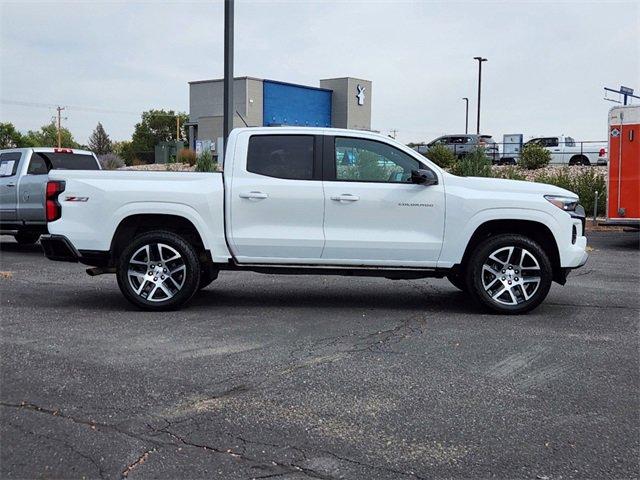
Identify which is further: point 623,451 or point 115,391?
point 115,391

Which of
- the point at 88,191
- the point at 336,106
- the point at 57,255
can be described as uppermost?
the point at 336,106

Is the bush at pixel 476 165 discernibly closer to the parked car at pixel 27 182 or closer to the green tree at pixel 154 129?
the parked car at pixel 27 182

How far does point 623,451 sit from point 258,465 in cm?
206

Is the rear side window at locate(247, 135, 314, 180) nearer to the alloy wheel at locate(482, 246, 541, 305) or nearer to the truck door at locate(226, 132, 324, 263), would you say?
the truck door at locate(226, 132, 324, 263)

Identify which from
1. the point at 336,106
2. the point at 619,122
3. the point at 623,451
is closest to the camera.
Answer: the point at 623,451

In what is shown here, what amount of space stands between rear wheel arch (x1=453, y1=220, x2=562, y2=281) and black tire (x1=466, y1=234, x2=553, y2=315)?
0.13 metres

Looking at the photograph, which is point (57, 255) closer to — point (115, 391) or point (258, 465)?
point (115, 391)

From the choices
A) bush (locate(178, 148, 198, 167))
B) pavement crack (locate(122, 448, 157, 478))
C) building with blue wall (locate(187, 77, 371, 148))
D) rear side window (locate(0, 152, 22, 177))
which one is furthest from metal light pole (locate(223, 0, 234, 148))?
building with blue wall (locate(187, 77, 371, 148))

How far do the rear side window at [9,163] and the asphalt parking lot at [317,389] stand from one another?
5.98m

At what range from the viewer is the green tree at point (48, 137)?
12392 cm

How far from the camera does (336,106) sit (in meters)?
51.8

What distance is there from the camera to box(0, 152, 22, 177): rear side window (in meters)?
13.7

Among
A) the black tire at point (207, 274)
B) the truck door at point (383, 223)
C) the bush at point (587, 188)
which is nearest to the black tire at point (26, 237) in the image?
the black tire at point (207, 274)

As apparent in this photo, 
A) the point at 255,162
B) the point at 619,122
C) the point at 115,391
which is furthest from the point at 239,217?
the point at 619,122
